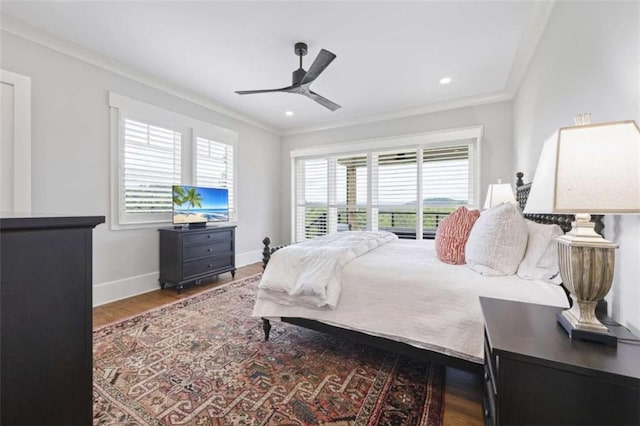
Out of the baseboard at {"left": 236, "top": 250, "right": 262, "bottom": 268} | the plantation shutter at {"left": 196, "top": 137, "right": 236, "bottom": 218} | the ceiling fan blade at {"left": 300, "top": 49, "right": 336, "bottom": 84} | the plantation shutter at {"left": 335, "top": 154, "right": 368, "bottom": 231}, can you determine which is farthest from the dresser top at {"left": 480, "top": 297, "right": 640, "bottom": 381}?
the baseboard at {"left": 236, "top": 250, "right": 262, "bottom": 268}

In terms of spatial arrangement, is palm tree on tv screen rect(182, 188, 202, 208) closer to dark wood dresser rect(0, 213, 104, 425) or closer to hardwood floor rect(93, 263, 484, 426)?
hardwood floor rect(93, 263, 484, 426)

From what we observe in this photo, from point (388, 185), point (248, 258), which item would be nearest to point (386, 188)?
point (388, 185)

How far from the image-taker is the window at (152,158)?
10.8ft

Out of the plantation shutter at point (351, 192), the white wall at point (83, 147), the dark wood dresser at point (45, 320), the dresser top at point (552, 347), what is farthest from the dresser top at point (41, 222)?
the plantation shutter at point (351, 192)

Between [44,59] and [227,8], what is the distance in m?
1.99

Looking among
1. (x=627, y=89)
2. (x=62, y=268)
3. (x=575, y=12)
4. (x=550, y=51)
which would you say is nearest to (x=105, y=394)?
(x=62, y=268)

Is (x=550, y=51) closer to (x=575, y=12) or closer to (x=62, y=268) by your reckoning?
(x=575, y=12)

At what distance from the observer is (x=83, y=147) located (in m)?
3.01

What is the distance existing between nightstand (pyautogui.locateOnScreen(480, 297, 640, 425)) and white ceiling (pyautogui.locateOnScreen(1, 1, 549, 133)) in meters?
2.50

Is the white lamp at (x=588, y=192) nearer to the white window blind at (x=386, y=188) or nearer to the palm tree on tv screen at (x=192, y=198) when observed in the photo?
the white window blind at (x=386, y=188)

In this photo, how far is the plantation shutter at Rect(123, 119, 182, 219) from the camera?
340 centimetres

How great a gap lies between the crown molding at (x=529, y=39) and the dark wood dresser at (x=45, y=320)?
3.25m

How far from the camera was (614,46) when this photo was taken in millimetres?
1307

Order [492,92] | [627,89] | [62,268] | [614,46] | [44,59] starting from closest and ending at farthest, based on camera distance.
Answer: [62,268] → [627,89] → [614,46] → [44,59] → [492,92]
